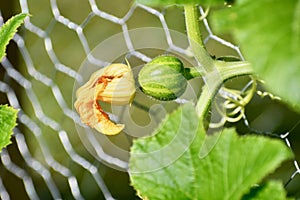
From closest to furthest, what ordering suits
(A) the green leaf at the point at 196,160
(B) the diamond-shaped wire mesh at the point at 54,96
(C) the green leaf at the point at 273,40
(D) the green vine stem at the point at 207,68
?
1. (C) the green leaf at the point at 273,40
2. (A) the green leaf at the point at 196,160
3. (D) the green vine stem at the point at 207,68
4. (B) the diamond-shaped wire mesh at the point at 54,96

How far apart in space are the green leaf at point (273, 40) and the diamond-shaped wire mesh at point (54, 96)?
1.40 metres

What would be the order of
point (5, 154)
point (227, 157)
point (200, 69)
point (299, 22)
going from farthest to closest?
1. point (5, 154)
2. point (200, 69)
3. point (227, 157)
4. point (299, 22)

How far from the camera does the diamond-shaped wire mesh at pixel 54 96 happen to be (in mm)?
1797

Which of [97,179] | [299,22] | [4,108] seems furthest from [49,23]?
[299,22]

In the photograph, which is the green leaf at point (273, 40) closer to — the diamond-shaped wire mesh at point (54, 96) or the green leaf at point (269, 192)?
the green leaf at point (269, 192)

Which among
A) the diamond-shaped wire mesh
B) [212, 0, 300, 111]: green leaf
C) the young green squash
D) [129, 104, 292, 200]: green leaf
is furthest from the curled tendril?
the diamond-shaped wire mesh

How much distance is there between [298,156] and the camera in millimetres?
1417

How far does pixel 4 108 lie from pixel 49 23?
150 cm

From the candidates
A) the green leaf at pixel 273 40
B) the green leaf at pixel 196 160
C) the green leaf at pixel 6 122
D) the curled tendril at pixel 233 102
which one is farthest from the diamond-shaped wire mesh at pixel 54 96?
the green leaf at pixel 273 40

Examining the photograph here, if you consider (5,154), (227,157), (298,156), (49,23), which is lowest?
(298,156)

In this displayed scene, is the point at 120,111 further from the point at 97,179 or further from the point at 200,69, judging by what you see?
the point at 200,69

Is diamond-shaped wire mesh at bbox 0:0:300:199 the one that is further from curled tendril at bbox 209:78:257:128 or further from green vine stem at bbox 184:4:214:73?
green vine stem at bbox 184:4:214:73

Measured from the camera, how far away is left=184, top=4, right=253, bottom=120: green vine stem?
496mm

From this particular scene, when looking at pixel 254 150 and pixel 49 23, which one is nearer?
pixel 254 150
